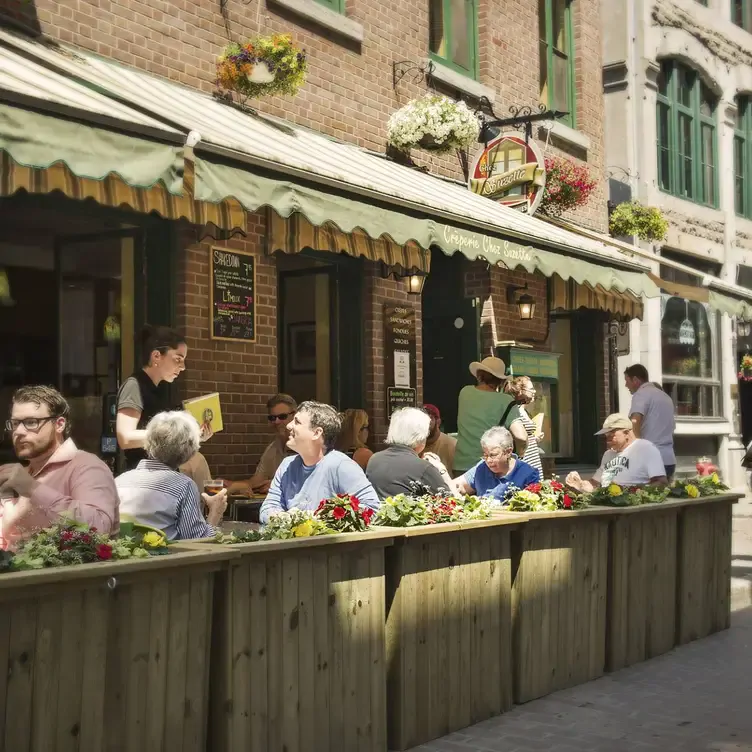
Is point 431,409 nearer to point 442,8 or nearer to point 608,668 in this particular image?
point 608,668

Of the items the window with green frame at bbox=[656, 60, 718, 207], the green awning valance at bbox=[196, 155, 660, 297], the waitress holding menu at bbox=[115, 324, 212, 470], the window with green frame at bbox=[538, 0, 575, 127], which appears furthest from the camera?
the window with green frame at bbox=[656, 60, 718, 207]

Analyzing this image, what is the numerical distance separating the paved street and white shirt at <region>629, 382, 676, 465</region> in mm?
3585

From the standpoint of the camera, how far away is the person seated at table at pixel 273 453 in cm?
772

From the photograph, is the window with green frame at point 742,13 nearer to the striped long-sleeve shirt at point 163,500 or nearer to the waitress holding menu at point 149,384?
the waitress holding menu at point 149,384

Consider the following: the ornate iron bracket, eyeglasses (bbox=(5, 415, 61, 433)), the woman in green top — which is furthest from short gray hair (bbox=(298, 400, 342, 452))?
the ornate iron bracket

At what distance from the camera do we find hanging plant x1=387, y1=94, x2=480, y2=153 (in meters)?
10.1

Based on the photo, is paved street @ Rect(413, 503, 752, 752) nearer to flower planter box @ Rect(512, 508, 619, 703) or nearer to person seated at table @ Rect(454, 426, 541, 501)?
flower planter box @ Rect(512, 508, 619, 703)

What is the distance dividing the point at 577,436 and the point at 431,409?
504cm

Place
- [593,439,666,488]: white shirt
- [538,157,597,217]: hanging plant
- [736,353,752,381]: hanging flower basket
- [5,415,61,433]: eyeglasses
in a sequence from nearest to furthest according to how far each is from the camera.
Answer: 1. [5,415,61,433]: eyeglasses
2. [593,439,666,488]: white shirt
3. [538,157,597,217]: hanging plant
4. [736,353,752,381]: hanging flower basket

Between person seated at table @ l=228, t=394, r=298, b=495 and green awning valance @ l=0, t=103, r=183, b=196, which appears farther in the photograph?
person seated at table @ l=228, t=394, r=298, b=495

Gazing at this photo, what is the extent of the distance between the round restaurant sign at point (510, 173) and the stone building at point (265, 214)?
0.28 m

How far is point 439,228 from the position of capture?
7102 mm

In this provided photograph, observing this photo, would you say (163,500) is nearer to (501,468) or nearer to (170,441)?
(170,441)

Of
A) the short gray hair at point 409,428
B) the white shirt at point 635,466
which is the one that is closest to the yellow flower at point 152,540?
the short gray hair at point 409,428
